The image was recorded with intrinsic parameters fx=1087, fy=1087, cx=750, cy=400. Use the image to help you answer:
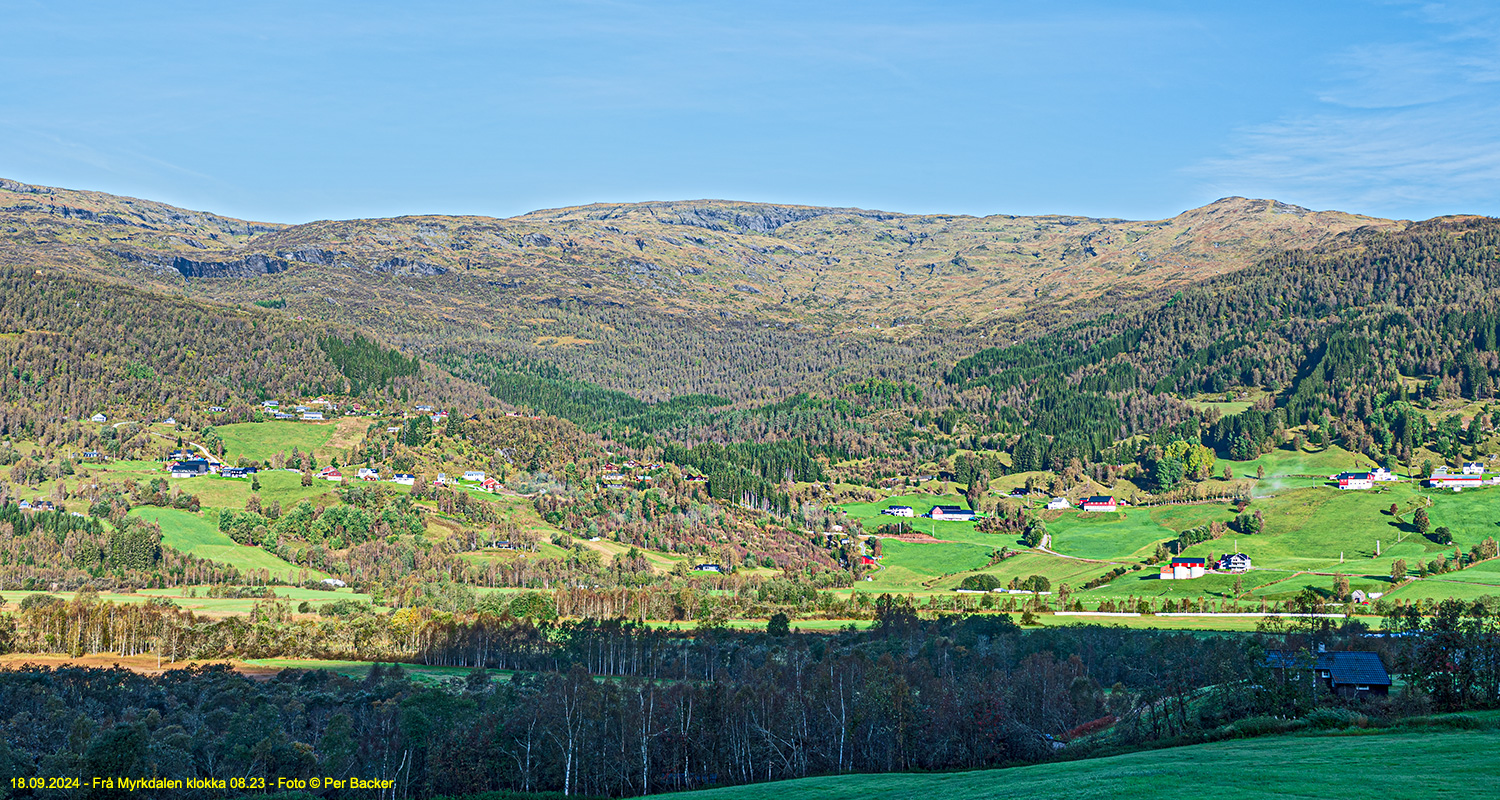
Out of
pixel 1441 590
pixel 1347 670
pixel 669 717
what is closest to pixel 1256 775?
pixel 1347 670

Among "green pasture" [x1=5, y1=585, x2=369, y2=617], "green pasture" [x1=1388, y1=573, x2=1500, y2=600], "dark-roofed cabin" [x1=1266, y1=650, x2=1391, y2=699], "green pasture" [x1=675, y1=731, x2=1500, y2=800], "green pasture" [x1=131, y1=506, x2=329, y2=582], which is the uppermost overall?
"green pasture" [x1=675, y1=731, x2=1500, y2=800]

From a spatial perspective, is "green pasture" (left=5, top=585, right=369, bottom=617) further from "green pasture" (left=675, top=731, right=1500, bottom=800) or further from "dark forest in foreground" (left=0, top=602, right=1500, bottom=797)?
"green pasture" (left=675, top=731, right=1500, bottom=800)

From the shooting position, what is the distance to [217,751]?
67938 millimetres

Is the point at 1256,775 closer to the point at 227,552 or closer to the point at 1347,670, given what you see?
the point at 1347,670

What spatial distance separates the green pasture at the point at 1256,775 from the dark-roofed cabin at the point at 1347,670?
25.4 meters

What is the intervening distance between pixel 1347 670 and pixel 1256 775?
156 feet

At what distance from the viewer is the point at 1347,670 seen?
78000mm

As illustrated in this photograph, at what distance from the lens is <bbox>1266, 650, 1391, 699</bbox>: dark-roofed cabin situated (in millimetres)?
76625

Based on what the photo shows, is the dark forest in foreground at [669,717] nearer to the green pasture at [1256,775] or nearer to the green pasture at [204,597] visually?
the green pasture at [1256,775]

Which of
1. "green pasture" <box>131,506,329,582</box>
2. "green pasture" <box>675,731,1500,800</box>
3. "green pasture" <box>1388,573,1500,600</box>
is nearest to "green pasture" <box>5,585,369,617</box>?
"green pasture" <box>131,506,329,582</box>

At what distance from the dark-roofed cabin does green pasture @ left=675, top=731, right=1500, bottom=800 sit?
25.4m

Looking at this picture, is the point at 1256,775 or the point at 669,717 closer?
the point at 1256,775

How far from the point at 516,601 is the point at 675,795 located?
10287cm

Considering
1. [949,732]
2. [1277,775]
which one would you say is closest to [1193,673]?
[949,732]
